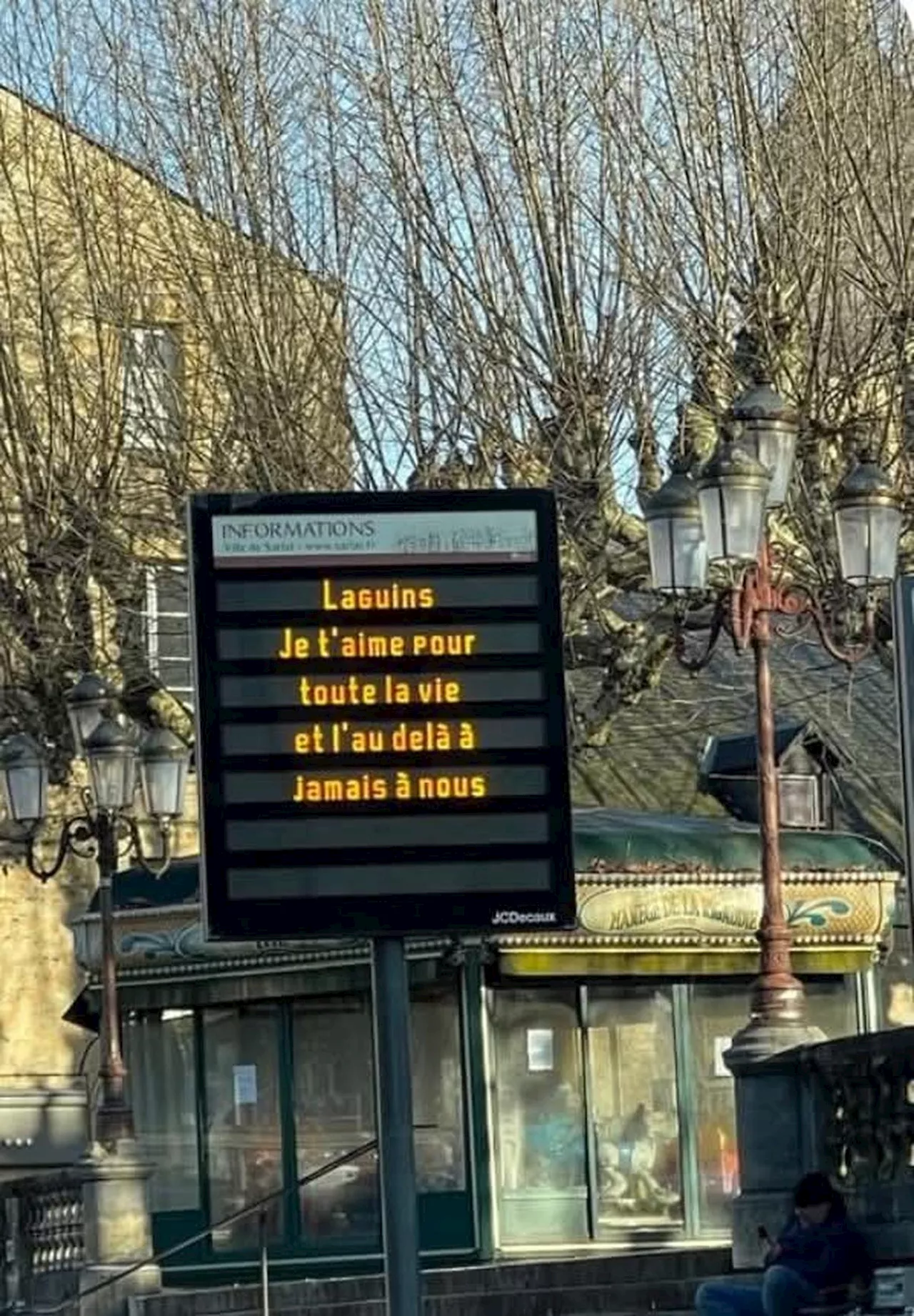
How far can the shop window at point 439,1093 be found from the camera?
966 inches

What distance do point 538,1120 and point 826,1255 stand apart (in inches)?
370

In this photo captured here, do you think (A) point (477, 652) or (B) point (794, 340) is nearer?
(A) point (477, 652)

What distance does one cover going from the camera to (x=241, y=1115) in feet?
85.6

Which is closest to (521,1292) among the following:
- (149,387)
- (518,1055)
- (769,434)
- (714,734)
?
(518,1055)

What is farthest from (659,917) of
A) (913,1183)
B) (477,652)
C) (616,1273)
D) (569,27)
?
(477,652)

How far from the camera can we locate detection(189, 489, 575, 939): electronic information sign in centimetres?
946

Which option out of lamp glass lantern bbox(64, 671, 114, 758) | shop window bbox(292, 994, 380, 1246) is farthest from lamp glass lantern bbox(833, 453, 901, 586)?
shop window bbox(292, 994, 380, 1246)

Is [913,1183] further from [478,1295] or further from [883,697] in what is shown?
[883,697]

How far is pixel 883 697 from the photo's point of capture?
34312 mm

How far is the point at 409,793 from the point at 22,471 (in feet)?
57.8

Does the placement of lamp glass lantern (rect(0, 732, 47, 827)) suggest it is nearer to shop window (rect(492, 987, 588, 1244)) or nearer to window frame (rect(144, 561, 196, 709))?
window frame (rect(144, 561, 196, 709))

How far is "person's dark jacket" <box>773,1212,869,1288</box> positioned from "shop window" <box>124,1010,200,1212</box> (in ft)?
38.1

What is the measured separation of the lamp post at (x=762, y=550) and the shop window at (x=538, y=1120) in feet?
19.9

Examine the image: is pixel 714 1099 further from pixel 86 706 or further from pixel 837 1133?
pixel 837 1133
